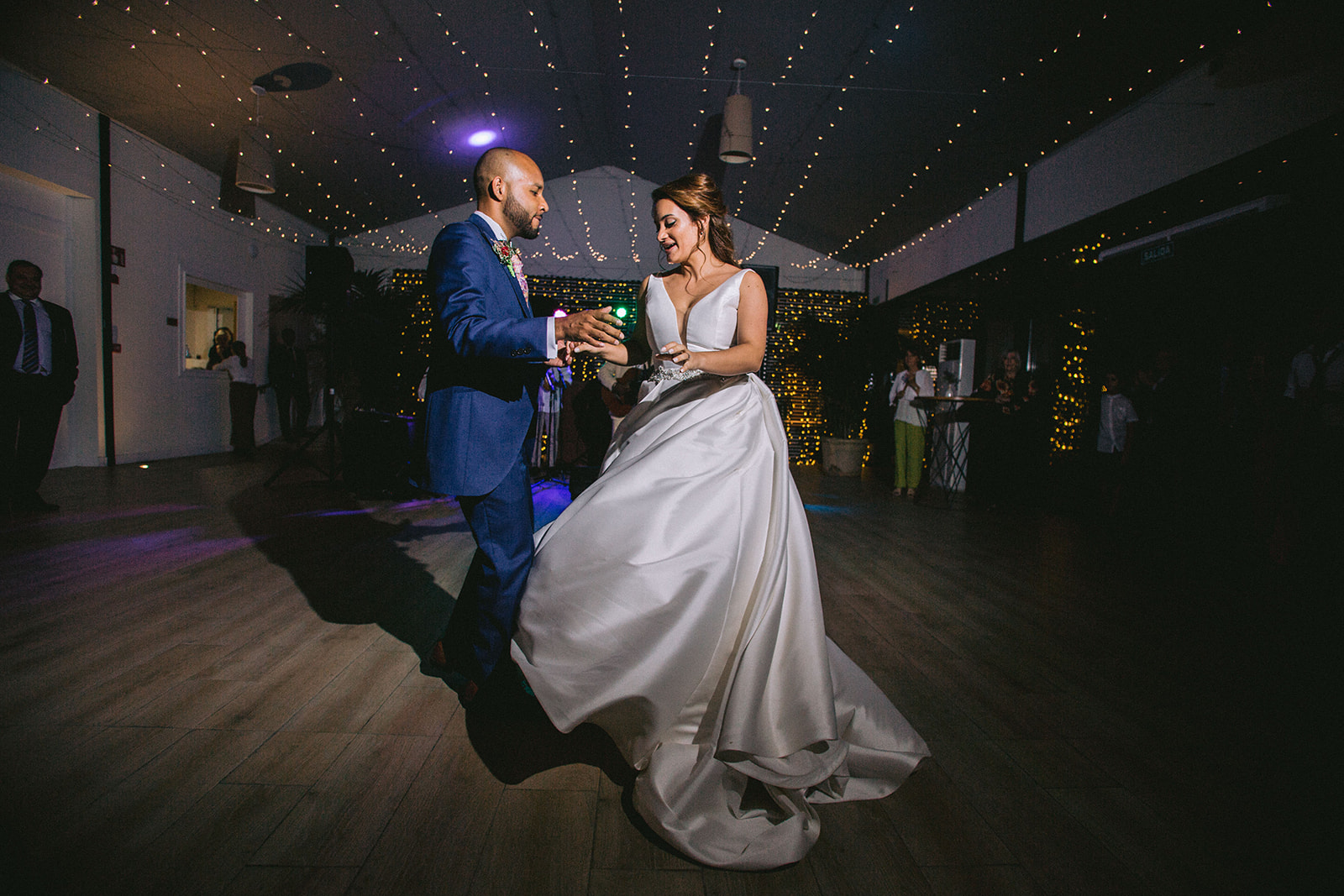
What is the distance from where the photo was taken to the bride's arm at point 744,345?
1.49 m

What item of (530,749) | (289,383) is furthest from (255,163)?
(530,749)

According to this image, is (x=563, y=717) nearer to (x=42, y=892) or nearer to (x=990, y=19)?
(x=42, y=892)

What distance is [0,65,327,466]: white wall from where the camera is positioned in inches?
217

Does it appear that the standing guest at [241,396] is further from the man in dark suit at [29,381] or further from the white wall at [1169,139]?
the white wall at [1169,139]

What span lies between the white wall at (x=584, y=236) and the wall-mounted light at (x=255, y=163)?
404 centimetres

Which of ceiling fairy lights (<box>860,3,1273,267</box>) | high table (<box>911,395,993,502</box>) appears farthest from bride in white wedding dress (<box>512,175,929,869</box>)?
high table (<box>911,395,993,502</box>)

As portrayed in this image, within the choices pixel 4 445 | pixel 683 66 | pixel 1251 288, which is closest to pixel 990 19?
pixel 1251 288

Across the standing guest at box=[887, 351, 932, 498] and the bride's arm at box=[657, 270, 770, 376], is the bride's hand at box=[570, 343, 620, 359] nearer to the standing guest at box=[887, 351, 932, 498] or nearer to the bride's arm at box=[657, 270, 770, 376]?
the bride's arm at box=[657, 270, 770, 376]

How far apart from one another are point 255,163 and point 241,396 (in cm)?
320

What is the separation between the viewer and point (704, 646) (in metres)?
1.33

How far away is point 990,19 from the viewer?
13.8 ft

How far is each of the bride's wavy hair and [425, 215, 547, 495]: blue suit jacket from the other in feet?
1.65

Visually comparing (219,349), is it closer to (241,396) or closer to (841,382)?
(241,396)

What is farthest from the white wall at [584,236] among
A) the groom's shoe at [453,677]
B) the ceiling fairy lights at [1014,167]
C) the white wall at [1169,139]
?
the groom's shoe at [453,677]
